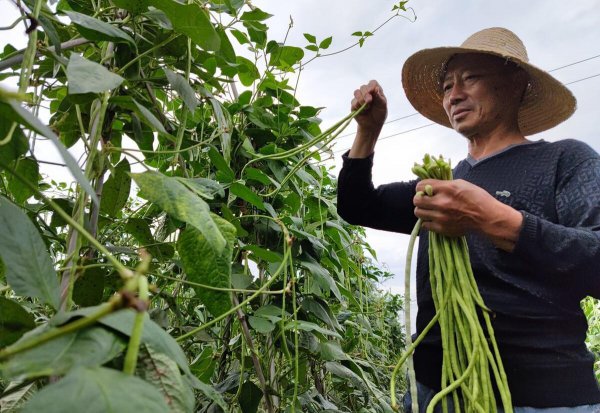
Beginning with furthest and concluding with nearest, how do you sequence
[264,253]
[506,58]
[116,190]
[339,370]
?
1. [339,370]
2. [506,58]
3. [264,253]
4. [116,190]

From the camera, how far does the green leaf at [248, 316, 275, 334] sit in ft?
2.88

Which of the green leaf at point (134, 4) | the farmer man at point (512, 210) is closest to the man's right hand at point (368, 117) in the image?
the farmer man at point (512, 210)

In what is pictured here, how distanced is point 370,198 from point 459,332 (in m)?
0.48

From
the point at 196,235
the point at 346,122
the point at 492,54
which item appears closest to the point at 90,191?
the point at 196,235

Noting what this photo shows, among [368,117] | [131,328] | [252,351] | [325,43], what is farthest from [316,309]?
[131,328]

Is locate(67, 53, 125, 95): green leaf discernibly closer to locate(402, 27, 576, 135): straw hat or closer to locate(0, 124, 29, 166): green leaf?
locate(0, 124, 29, 166): green leaf

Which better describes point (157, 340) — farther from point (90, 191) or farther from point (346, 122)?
point (346, 122)

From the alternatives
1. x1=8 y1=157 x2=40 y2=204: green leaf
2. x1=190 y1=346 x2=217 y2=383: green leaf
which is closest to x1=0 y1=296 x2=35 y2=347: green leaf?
x1=8 y1=157 x2=40 y2=204: green leaf

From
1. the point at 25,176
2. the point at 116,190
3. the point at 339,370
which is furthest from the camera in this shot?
the point at 339,370

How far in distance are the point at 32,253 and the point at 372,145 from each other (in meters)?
0.83

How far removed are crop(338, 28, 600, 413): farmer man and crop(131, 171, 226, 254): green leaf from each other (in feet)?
1.35

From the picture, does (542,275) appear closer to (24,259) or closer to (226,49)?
(226,49)

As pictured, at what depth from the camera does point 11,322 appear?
0.36m

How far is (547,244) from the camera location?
73cm
